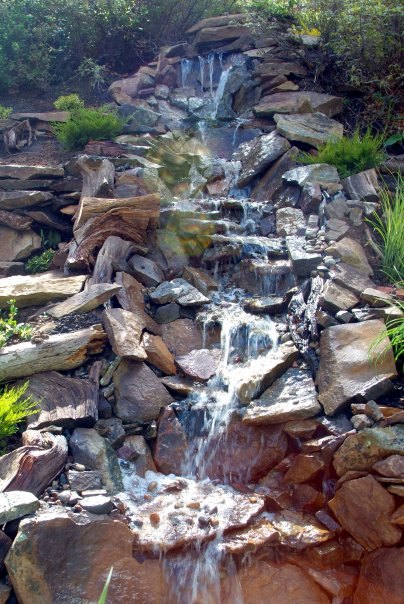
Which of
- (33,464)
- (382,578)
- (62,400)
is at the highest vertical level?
(33,464)

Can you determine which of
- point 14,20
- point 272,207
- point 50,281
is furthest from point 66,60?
point 50,281

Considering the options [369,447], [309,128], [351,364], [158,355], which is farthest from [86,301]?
[309,128]

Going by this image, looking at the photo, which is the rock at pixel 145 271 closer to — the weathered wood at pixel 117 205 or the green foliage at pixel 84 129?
the weathered wood at pixel 117 205

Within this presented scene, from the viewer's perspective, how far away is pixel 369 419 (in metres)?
3.72

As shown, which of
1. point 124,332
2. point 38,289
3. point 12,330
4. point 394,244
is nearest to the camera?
point 12,330

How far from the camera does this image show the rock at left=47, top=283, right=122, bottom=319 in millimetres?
4625

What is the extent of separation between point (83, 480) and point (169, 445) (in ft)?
2.75

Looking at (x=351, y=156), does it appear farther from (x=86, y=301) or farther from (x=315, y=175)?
(x=86, y=301)

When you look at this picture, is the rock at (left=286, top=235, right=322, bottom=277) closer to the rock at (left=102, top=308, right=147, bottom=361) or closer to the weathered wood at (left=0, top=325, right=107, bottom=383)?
the rock at (left=102, top=308, right=147, bottom=361)

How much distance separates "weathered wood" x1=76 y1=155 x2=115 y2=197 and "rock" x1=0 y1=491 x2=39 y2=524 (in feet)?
11.7

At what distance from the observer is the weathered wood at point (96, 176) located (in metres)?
5.94

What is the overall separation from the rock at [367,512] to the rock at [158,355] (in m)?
1.68

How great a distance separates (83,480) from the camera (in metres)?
3.50

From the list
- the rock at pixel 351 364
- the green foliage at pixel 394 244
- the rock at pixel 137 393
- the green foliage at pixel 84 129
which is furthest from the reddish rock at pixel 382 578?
the green foliage at pixel 84 129
